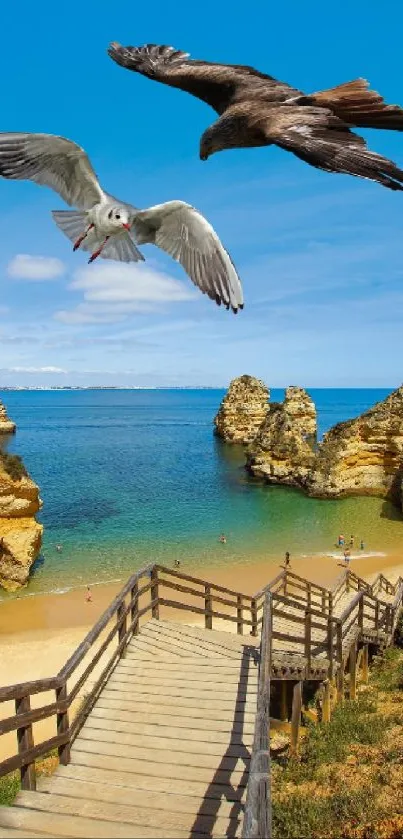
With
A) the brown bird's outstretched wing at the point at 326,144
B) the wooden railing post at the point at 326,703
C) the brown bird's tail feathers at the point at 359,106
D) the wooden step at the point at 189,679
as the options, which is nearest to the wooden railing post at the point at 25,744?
the wooden step at the point at 189,679

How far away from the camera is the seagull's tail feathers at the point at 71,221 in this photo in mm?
3502

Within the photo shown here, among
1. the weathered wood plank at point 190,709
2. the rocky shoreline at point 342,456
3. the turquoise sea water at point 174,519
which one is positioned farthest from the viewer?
the rocky shoreline at point 342,456

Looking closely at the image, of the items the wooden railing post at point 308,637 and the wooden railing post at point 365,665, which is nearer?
the wooden railing post at point 308,637

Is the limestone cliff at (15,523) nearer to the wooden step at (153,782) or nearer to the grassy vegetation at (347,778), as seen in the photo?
the grassy vegetation at (347,778)

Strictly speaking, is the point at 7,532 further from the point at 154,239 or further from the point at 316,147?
the point at 316,147

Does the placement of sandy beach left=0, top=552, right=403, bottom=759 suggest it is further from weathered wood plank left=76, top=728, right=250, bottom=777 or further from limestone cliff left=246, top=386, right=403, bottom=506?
limestone cliff left=246, top=386, right=403, bottom=506

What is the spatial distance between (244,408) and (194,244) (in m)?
69.0

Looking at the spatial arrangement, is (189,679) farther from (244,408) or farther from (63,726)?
(244,408)

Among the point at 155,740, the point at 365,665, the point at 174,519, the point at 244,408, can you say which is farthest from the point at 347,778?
the point at 244,408

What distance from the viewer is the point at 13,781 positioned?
307 inches

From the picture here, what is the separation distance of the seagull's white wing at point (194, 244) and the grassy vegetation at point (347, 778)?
5.73 metres

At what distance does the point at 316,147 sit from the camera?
204 cm

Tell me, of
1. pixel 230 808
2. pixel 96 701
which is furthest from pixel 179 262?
pixel 96 701

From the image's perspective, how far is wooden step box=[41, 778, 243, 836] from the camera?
4293mm
